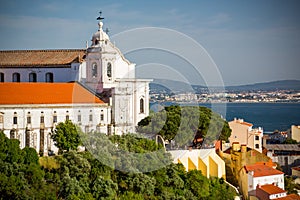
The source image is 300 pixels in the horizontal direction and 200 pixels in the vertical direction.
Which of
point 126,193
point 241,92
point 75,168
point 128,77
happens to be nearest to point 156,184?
point 126,193

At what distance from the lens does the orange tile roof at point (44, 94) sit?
26609 millimetres

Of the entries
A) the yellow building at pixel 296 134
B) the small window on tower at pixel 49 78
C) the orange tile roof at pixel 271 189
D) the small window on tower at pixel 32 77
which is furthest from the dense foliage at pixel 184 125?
the yellow building at pixel 296 134

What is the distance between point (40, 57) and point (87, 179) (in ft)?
40.2

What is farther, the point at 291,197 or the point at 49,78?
the point at 49,78

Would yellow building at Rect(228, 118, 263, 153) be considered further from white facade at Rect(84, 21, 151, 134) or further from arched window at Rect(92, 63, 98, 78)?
arched window at Rect(92, 63, 98, 78)

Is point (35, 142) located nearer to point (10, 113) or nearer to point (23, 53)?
point (10, 113)

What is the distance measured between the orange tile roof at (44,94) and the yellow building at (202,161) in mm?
5254

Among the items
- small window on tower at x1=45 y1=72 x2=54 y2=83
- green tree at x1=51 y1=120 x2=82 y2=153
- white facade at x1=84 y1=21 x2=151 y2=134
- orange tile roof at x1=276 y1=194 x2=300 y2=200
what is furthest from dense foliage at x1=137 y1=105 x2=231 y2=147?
small window on tower at x1=45 y1=72 x2=54 y2=83

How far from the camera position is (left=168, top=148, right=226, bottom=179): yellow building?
2697 centimetres

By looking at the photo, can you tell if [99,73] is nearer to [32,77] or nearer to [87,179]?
[32,77]

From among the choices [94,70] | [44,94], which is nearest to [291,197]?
[94,70]

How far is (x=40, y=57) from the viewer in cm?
3278

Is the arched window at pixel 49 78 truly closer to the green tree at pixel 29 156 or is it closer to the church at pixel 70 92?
the church at pixel 70 92

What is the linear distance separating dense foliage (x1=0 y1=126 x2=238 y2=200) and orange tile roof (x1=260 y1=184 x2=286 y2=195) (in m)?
1.70
